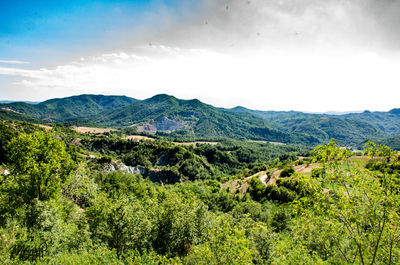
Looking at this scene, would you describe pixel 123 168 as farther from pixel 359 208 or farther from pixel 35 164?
pixel 359 208

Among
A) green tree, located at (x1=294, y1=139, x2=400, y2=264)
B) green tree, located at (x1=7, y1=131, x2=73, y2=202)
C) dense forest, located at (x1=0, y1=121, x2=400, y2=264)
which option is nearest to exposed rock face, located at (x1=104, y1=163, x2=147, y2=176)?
dense forest, located at (x1=0, y1=121, x2=400, y2=264)

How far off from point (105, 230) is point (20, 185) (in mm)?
11186

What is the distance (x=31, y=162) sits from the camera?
72.6 feet

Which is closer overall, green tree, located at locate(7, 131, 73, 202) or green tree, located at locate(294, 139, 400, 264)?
green tree, located at locate(294, 139, 400, 264)

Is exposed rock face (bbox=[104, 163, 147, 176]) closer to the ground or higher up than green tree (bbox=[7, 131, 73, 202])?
closer to the ground

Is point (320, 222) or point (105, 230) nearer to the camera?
point (320, 222)

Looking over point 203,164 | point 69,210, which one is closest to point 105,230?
point 69,210

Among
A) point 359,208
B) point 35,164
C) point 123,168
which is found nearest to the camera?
point 359,208

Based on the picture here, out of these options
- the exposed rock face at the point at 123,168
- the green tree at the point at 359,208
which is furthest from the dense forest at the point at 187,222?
the exposed rock face at the point at 123,168

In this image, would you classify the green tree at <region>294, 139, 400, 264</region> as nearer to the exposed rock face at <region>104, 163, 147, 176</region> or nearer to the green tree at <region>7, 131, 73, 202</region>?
the green tree at <region>7, 131, 73, 202</region>

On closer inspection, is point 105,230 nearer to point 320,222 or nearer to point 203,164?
point 320,222

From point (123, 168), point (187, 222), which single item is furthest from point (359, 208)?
point (123, 168)

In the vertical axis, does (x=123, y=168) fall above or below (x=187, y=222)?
below

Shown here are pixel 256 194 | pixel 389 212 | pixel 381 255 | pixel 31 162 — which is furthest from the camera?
pixel 256 194
